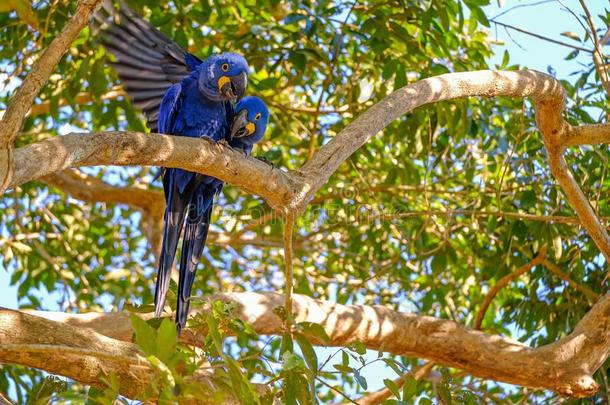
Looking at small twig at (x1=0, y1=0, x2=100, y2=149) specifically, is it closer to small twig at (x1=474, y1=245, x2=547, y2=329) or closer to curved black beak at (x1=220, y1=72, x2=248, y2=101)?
curved black beak at (x1=220, y1=72, x2=248, y2=101)

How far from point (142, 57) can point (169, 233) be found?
33.0 inches

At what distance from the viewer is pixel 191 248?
3391 millimetres

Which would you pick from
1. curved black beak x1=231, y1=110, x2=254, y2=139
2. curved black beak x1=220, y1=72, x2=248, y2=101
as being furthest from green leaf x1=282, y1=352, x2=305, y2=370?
curved black beak x1=220, y1=72, x2=248, y2=101

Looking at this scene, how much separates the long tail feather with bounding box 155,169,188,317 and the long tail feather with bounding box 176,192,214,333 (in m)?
0.06

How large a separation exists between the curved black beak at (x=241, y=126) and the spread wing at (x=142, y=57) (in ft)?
1.42

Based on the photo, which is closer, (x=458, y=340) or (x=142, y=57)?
(x=458, y=340)

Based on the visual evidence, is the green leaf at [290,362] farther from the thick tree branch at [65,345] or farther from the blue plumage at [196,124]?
the blue plumage at [196,124]

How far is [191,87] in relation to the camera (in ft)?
11.9

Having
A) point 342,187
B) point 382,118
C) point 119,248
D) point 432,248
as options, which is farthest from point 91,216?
point 382,118

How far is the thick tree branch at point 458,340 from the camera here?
10.8 ft

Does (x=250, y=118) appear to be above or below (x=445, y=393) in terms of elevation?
above

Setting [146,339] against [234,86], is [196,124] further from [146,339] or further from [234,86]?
[146,339]

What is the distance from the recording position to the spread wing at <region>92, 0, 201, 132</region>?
3.45m

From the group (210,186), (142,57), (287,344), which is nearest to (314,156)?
(287,344)
